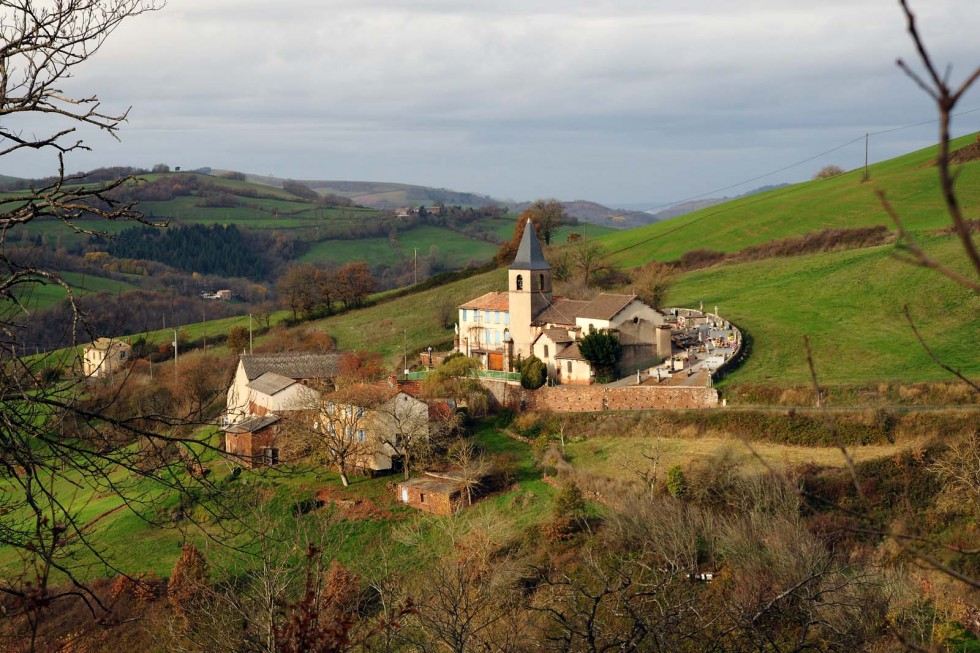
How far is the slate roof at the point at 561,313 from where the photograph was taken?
4784 centimetres

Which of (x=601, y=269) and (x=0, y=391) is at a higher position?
(x=0, y=391)

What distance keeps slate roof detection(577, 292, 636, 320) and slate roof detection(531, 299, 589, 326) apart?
36.2 inches

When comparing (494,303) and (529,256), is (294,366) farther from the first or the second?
(529,256)

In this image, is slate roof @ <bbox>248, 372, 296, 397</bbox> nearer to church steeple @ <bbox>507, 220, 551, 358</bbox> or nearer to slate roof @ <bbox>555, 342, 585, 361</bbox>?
church steeple @ <bbox>507, 220, 551, 358</bbox>

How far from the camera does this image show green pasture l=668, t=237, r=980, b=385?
4112 cm

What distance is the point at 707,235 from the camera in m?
75.1

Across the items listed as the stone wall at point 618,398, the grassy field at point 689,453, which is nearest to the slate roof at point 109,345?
the grassy field at point 689,453

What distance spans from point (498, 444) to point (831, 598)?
2232 cm

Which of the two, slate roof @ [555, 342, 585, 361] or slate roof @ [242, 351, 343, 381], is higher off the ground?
slate roof @ [555, 342, 585, 361]

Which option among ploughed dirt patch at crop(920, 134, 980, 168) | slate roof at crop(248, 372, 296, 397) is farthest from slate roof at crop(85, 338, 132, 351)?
ploughed dirt patch at crop(920, 134, 980, 168)

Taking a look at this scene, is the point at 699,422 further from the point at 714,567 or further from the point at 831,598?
the point at 831,598

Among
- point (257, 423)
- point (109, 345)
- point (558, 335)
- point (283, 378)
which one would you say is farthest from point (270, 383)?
point (109, 345)

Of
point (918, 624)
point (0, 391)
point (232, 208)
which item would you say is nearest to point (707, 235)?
point (918, 624)

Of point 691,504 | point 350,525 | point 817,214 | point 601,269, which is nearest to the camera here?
point 691,504
